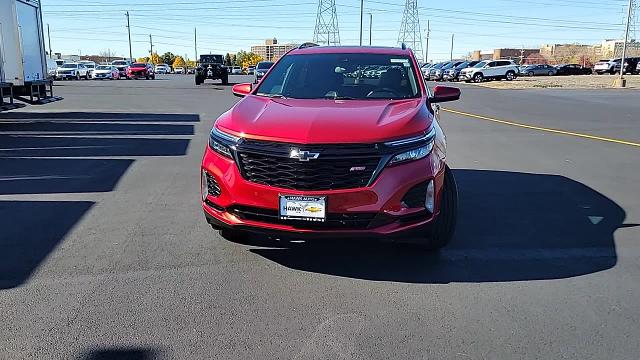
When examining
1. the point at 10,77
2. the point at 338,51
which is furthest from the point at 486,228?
the point at 10,77

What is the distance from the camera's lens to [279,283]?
4.15m

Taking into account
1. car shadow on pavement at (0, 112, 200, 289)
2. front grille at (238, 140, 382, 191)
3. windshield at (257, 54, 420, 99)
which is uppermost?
windshield at (257, 54, 420, 99)

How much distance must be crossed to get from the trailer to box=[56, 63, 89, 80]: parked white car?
37.5m

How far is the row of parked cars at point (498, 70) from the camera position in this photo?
50.0 meters

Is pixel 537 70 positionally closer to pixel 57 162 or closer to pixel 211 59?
pixel 211 59

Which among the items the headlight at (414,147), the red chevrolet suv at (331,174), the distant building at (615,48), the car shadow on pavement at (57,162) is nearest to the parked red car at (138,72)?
the car shadow on pavement at (57,162)

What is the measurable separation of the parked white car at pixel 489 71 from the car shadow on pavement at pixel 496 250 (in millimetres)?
45376

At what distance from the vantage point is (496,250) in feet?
16.0

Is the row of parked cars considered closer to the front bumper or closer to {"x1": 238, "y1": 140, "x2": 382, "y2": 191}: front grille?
the front bumper

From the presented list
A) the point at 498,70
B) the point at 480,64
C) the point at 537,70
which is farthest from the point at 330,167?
the point at 537,70

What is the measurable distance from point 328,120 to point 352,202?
28.8 inches

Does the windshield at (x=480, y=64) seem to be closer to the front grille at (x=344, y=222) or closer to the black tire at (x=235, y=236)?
the black tire at (x=235, y=236)

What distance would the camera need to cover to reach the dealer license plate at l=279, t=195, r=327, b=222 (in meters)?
4.02

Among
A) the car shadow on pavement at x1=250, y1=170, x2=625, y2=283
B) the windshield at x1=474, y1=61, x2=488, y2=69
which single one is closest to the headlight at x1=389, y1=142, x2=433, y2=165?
the car shadow on pavement at x1=250, y1=170, x2=625, y2=283
